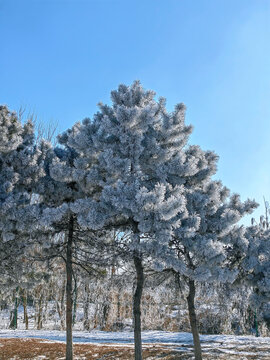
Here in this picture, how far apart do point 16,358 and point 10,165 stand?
5.95 metres

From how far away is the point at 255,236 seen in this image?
1051 cm

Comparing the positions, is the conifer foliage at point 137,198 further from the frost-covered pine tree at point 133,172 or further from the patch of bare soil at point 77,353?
the patch of bare soil at point 77,353

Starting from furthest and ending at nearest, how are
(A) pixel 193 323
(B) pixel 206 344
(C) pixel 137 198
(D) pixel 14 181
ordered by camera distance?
(B) pixel 206 344 → (D) pixel 14 181 → (A) pixel 193 323 → (C) pixel 137 198

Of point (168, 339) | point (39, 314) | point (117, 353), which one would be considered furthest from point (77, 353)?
point (39, 314)

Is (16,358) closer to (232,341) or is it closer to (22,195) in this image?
(22,195)

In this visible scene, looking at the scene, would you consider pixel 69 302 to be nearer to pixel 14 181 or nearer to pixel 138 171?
pixel 14 181

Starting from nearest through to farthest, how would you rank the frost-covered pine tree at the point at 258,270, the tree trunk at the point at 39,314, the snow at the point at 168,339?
the frost-covered pine tree at the point at 258,270 → the snow at the point at 168,339 → the tree trunk at the point at 39,314

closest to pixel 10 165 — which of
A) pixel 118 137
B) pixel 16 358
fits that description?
pixel 118 137

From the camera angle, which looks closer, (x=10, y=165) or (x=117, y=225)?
(x=117, y=225)

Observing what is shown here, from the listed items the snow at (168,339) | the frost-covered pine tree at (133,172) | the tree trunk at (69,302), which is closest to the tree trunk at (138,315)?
the frost-covered pine tree at (133,172)

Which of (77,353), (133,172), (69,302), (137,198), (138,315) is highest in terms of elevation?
(133,172)

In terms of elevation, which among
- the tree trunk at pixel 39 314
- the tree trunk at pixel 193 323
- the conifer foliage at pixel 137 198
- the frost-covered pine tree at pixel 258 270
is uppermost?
the conifer foliage at pixel 137 198

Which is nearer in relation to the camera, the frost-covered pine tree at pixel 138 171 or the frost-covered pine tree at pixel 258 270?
the frost-covered pine tree at pixel 138 171

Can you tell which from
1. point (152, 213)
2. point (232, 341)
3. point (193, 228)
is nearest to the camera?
point (152, 213)
